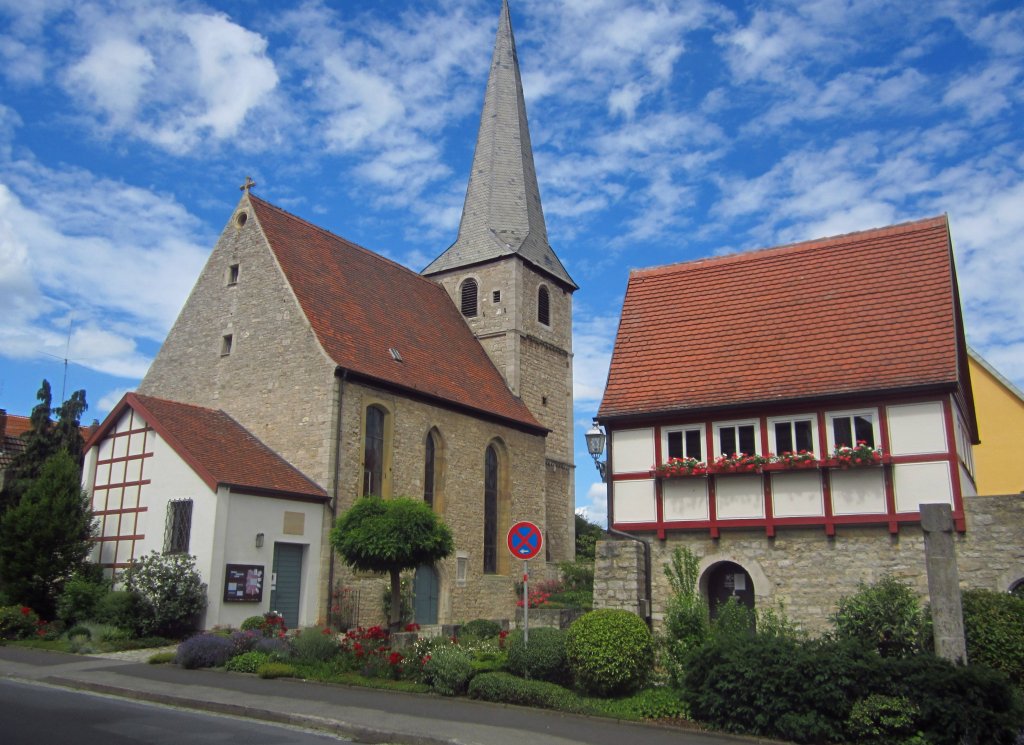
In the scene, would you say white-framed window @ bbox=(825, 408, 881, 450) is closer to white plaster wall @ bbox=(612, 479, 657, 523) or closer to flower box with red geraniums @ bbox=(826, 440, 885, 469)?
flower box with red geraniums @ bbox=(826, 440, 885, 469)

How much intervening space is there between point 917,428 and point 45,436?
22966 millimetres

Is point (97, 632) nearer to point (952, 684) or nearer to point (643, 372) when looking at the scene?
point (643, 372)

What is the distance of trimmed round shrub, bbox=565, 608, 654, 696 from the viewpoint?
40.7 ft

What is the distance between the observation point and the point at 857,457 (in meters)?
15.5

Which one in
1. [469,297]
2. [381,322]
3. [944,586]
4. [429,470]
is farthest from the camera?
[469,297]

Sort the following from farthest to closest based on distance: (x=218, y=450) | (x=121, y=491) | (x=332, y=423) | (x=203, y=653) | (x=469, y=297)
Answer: (x=469, y=297)
(x=332, y=423)
(x=121, y=491)
(x=218, y=450)
(x=203, y=653)

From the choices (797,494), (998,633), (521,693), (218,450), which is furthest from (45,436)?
(998,633)

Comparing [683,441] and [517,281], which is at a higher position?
[517,281]

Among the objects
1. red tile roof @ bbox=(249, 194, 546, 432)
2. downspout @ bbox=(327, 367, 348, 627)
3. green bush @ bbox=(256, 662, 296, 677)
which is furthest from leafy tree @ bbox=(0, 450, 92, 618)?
green bush @ bbox=(256, 662, 296, 677)

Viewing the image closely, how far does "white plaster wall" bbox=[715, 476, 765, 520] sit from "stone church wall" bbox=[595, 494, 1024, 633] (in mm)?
372

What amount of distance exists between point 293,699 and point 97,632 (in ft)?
24.1

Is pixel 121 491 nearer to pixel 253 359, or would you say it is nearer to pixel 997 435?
pixel 253 359

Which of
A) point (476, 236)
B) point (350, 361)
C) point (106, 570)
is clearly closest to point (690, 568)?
point (350, 361)

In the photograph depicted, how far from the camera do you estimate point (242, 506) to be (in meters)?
19.5
